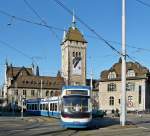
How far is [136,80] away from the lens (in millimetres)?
100500

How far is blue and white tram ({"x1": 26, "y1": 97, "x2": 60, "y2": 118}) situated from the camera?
47.7 metres

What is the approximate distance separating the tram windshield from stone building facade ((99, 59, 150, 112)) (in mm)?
68200

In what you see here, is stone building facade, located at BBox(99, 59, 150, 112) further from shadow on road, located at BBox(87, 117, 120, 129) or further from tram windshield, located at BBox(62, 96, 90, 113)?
tram windshield, located at BBox(62, 96, 90, 113)

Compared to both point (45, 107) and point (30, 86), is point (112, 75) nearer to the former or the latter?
point (30, 86)

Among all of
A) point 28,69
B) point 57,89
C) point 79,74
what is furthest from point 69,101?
point 28,69

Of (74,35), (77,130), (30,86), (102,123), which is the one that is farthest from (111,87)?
(77,130)

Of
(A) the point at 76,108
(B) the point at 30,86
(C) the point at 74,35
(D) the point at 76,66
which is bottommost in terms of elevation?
(A) the point at 76,108

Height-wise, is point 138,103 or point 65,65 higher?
point 65,65

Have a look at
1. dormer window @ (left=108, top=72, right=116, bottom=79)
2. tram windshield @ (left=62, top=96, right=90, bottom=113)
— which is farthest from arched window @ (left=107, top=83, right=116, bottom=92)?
tram windshield @ (left=62, top=96, right=90, bottom=113)

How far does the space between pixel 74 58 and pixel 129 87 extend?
115 ft

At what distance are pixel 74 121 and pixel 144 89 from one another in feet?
239

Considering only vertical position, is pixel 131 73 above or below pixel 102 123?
above

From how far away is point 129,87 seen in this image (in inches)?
3981

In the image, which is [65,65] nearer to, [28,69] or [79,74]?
[79,74]
